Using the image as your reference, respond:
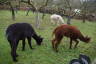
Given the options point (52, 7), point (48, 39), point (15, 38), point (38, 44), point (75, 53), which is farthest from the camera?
point (52, 7)

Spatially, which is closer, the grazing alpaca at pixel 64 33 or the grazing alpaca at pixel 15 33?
the grazing alpaca at pixel 15 33

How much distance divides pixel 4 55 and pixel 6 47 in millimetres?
1292

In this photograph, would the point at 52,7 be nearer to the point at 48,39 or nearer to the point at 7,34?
the point at 48,39

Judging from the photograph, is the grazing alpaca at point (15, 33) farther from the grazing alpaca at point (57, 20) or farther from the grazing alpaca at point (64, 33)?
the grazing alpaca at point (57, 20)

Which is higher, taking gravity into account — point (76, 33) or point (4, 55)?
point (76, 33)

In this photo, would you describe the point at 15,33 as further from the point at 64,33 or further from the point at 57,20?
the point at 57,20

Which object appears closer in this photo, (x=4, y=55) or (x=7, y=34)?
(x=7, y=34)

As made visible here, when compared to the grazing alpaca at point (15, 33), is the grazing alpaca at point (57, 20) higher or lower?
lower

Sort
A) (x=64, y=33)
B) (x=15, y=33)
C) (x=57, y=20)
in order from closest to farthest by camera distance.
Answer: (x=15, y=33) < (x=64, y=33) < (x=57, y=20)

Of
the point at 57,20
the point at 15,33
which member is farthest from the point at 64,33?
the point at 57,20

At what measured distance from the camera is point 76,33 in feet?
33.3

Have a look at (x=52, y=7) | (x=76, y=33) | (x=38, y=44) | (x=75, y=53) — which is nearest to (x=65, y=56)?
(x=75, y=53)

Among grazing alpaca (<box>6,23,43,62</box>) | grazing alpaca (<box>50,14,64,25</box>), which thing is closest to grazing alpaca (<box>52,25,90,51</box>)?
grazing alpaca (<box>6,23,43,62</box>)

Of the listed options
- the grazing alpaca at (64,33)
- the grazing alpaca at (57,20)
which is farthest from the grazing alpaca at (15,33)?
the grazing alpaca at (57,20)
